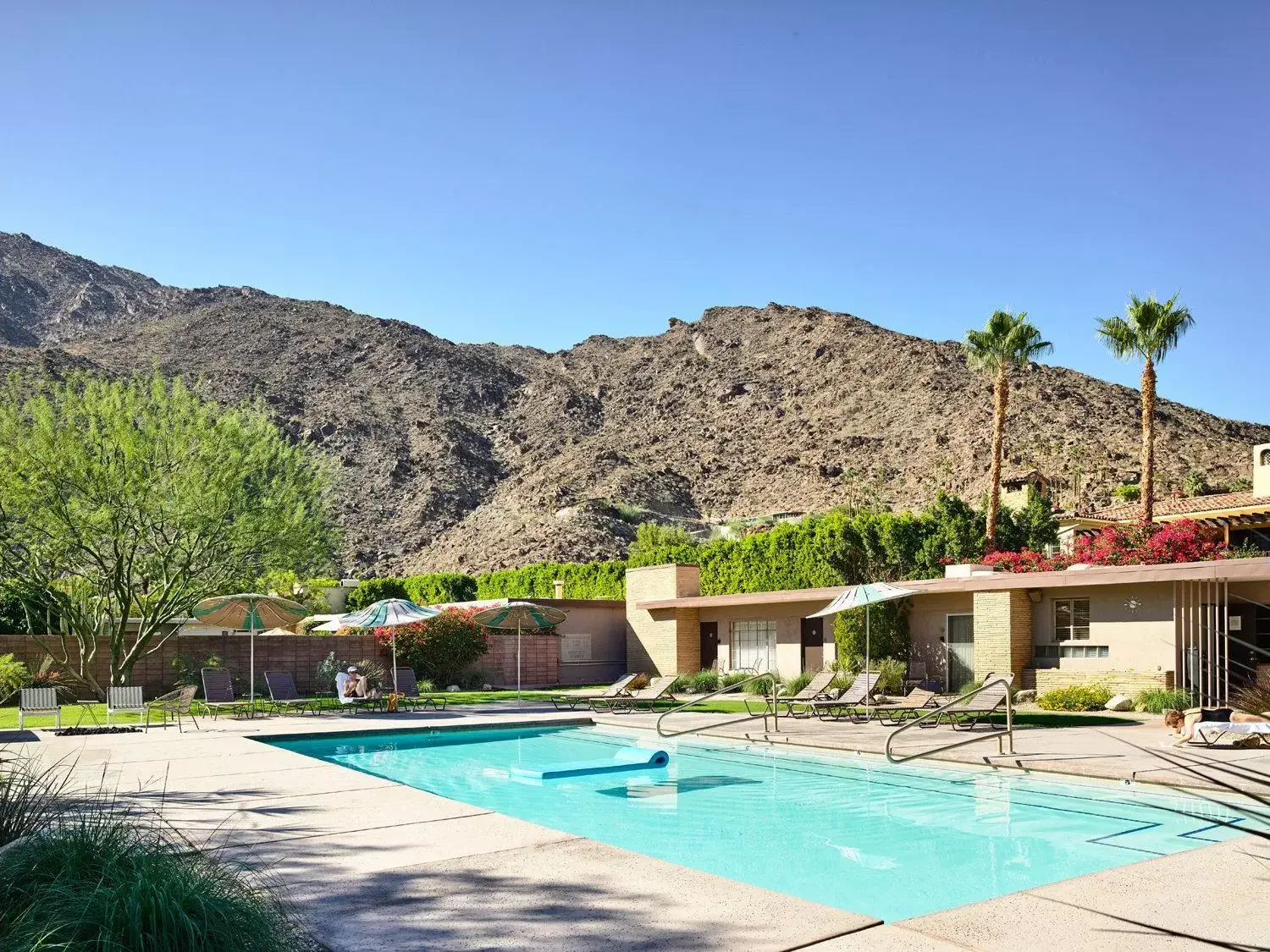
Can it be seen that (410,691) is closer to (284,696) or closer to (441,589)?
(284,696)

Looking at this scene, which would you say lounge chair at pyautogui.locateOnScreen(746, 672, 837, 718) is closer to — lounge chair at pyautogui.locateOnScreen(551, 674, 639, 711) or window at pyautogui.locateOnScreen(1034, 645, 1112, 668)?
lounge chair at pyautogui.locateOnScreen(551, 674, 639, 711)

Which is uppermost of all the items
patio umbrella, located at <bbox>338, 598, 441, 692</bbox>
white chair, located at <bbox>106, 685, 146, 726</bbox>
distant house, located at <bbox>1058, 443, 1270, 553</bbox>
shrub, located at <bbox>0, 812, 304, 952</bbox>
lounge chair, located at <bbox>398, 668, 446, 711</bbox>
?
distant house, located at <bbox>1058, 443, 1270, 553</bbox>

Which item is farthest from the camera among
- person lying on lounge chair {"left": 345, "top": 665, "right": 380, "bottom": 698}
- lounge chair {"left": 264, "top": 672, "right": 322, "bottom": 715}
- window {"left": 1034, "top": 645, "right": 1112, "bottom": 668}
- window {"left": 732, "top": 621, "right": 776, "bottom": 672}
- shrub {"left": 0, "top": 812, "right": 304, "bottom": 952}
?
window {"left": 732, "top": 621, "right": 776, "bottom": 672}

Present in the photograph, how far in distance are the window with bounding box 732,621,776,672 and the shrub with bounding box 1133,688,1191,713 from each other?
11.0m

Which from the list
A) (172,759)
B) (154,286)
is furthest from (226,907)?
(154,286)

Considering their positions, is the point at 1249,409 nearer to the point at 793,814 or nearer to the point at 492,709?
the point at 492,709

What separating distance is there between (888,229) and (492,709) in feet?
127

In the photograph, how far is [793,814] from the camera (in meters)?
11.0

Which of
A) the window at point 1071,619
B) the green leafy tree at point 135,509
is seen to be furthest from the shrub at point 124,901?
the window at point 1071,619

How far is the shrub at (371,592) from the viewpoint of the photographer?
1713 inches

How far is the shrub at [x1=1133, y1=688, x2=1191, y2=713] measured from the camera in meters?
19.0

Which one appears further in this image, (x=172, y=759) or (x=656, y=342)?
(x=656, y=342)

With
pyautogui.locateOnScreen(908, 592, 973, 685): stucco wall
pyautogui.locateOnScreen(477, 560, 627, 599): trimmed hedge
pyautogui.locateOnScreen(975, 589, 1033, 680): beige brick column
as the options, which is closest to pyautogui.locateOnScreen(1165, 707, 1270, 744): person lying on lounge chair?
pyautogui.locateOnScreen(975, 589, 1033, 680): beige brick column

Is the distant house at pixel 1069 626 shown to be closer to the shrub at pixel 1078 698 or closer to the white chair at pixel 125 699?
Result: the shrub at pixel 1078 698
